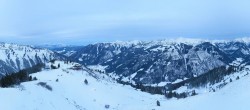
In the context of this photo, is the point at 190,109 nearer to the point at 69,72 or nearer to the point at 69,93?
the point at 69,93

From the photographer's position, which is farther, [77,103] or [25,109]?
[77,103]

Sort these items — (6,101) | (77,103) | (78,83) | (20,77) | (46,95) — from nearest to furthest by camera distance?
(6,101) → (46,95) → (77,103) → (20,77) → (78,83)

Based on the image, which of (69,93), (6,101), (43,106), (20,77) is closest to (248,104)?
(43,106)

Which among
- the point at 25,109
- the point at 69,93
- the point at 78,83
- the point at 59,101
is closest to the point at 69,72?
the point at 78,83

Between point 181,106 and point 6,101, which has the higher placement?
point 6,101

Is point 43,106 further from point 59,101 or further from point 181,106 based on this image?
point 181,106

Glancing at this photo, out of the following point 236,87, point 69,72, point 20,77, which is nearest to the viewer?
point 236,87
